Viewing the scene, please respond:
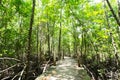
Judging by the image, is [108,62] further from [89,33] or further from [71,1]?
[71,1]

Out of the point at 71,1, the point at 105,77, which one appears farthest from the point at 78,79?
the point at 105,77

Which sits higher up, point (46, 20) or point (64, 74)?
point (46, 20)

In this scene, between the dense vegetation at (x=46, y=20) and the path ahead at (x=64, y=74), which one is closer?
the path ahead at (x=64, y=74)

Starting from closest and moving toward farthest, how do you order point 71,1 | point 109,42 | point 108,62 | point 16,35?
point 71,1, point 16,35, point 109,42, point 108,62

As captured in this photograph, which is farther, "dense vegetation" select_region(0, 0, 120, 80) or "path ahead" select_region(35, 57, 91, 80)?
"dense vegetation" select_region(0, 0, 120, 80)

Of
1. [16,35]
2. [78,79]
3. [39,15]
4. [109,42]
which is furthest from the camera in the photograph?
[109,42]

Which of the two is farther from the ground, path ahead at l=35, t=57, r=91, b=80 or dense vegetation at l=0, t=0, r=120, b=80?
dense vegetation at l=0, t=0, r=120, b=80

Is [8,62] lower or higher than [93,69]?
higher

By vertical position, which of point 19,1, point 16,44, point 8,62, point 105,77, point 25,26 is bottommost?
point 105,77

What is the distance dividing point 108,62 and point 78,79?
1154cm

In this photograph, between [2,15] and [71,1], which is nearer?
[71,1]

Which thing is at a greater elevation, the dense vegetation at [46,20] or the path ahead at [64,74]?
the dense vegetation at [46,20]

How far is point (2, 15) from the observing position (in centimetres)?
1230

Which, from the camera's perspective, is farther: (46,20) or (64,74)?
(46,20)
